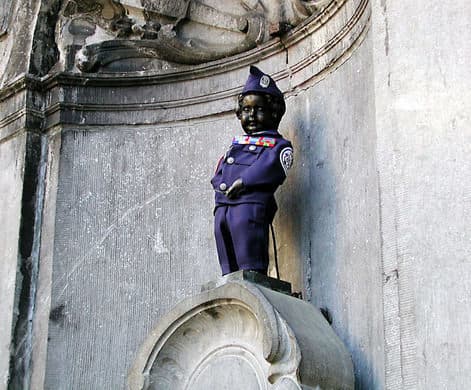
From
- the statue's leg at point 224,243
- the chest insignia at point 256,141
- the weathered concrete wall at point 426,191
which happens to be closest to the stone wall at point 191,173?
the weathered concrete wall at point 426,191

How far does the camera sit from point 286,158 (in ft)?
22.6

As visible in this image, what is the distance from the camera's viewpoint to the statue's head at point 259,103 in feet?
23.1

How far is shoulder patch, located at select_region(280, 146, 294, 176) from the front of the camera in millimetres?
6855

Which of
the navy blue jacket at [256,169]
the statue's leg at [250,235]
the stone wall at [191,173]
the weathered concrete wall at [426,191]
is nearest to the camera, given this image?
the weathered concrete wall at [426,191]

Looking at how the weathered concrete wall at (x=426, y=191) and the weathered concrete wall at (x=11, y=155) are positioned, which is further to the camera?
the weathered concrete wall at (x=11, y=155)

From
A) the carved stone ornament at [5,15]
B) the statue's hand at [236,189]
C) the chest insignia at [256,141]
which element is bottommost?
the statue's hand at [236,189]

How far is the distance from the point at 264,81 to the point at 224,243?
96 cm

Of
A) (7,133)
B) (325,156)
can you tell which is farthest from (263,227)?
(7,133)

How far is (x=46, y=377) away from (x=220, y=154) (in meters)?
1.76

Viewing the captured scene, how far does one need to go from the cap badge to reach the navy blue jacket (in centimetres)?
26

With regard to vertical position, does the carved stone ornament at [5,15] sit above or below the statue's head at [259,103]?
above

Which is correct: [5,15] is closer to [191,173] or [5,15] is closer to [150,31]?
[150,31]

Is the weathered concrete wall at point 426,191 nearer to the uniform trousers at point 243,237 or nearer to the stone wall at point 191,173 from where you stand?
the stone wall at point 191,173

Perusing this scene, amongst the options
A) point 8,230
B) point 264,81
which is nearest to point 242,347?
point 264,81
